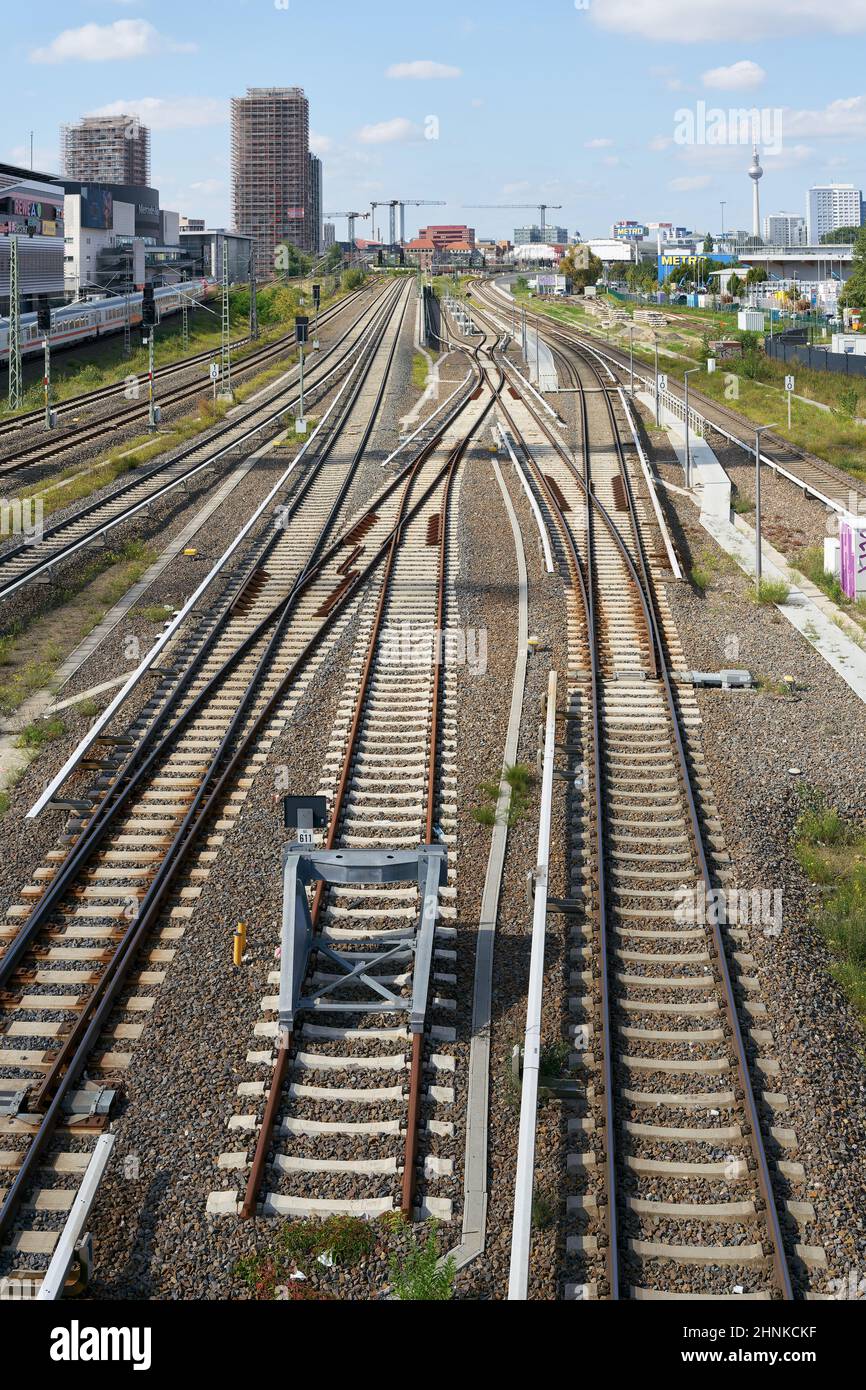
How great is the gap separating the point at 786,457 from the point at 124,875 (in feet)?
82.8

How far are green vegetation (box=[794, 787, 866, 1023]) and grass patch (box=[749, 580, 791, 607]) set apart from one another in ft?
24.6

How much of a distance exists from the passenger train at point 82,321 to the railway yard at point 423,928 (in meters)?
30.9

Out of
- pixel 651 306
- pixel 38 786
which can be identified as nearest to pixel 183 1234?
pixel 38 786

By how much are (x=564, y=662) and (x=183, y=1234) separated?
35.1ft

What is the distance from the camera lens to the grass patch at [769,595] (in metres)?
20.2

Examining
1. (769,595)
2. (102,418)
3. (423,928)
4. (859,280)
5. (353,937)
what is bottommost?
(353,937)

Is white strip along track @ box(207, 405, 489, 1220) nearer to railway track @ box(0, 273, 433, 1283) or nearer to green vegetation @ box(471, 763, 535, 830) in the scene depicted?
green vegetation @ box(471, 763, 535, 830)

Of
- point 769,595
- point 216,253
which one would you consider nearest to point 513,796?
point 769,595

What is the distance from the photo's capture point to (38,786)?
13.3 metres

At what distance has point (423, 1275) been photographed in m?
6.93

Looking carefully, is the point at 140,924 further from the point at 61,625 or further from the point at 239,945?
the point at 61,625
